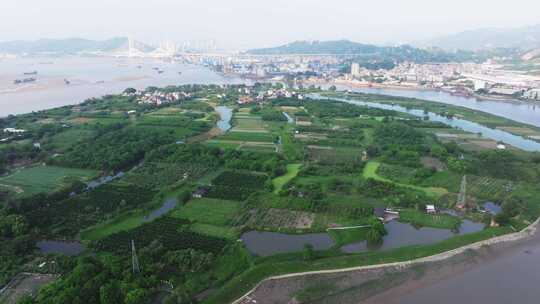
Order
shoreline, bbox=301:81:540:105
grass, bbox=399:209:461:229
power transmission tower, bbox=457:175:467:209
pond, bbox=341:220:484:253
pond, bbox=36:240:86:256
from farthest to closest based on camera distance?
shoreline, bbox=301:81:540:105, power transmission tower, bbox=457:175:467:209, grass, bbox=399:209:461:229, pond, bbox=341:220:484:253, pond, bbox=36:240:86:256

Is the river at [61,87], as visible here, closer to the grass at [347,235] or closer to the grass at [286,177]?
the grass at [286,177]

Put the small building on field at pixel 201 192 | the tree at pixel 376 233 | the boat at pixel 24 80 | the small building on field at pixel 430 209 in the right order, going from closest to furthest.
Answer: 1. the tree at pixel 376 233
2. the small building on field at pixel 430 209
3. the small building on field at pixel 201 192
4. the boat at pixel 24 80

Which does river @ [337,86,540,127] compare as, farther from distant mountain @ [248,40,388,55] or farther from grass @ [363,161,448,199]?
distant mountain @ [248,40,388,55]

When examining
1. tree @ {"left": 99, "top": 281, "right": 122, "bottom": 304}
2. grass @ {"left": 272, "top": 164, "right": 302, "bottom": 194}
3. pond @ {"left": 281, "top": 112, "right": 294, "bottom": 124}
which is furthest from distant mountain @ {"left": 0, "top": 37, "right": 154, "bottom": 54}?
tree @ {"left": 99, "top": 281, "right": 122, "bottom": 304}

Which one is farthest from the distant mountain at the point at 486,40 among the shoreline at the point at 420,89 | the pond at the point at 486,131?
the pond at the point at 486,131

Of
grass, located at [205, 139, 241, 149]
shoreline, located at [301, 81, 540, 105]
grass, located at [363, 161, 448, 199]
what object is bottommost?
grass, located at [363, 161, 448, 199]

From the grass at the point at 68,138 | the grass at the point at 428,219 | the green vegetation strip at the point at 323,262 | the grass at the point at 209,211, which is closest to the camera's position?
the green vegetation strip at the point at 323,262

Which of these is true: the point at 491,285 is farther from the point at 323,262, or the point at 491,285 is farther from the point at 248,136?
the point at 248,136
